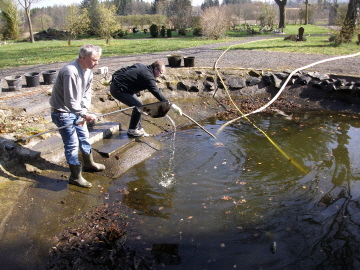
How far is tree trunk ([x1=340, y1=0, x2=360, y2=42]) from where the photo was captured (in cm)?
1739

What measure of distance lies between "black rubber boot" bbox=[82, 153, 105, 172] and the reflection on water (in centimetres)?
41

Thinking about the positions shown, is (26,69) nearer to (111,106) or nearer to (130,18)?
(111,106)

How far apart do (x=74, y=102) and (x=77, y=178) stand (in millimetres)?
1156

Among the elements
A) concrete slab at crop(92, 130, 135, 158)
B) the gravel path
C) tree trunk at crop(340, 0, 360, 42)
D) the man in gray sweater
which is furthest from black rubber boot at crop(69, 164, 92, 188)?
tree trunk at crop(340, 0, 360, 42)

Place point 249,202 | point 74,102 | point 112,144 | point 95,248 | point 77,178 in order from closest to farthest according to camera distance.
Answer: point 95,248 → point 74,102 → point 249,202 → point 77,178 → point 112,144

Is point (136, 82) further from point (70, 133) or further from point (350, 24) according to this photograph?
point (350, 24)

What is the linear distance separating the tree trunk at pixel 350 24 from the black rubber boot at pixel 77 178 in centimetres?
1748

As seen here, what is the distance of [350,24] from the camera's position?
17859 mm

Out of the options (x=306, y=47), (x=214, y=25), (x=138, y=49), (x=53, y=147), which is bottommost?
(x=53, y=147)

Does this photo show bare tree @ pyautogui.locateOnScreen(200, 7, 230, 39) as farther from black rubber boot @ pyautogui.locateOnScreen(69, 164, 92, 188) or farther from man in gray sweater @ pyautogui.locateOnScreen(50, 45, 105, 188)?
black rubber boot @ pyautogui.locateOnScreen(69, 164, 92, 188)

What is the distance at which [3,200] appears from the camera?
13.3 ft

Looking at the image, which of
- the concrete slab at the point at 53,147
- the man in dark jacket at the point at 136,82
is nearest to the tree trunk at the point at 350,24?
the man in dark jacket at the point at 136,82

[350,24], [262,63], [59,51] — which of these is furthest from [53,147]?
[350,24]

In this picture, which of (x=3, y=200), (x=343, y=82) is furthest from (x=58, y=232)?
(x=343, y=82)
